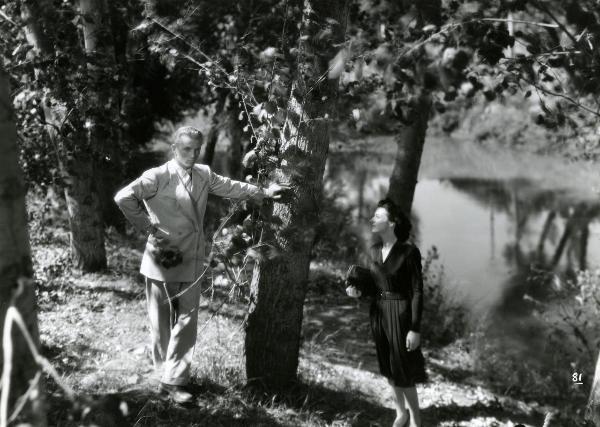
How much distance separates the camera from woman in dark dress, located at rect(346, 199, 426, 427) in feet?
14.5

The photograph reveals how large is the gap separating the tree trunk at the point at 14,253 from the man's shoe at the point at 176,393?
87.3 inches

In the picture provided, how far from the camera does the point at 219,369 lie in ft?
16.5

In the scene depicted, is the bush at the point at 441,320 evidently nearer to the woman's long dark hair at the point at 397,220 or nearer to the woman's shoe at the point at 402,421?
the woman's shoe at the point at 402,421

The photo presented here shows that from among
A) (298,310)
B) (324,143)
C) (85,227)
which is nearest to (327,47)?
(324,143)

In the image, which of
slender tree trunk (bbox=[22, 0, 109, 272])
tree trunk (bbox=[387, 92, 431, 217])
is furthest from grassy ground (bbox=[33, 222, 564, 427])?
tree trunk (bbox=[387, 92, 431, 217])

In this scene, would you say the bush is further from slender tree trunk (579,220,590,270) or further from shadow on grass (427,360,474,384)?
slender tree trunk (579,220,590,270)

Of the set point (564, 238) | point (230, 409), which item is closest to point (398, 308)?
point (230, 409)

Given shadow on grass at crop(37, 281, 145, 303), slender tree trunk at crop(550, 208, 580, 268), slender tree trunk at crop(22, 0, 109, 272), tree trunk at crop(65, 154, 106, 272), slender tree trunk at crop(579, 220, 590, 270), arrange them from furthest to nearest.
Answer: slender tree trunk at crop(550, 208, 580, 268)
slender tree trunk at crop(579, 220, 590, 270)
tree trunk at crop(65, 154, 106, 272)
shadow on grass at crop(37, 281, 145, 303)
slender tree trunk at crop(22, 0, 109, 272)

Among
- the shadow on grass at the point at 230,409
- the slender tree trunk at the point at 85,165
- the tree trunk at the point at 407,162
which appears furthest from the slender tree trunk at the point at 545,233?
the shadow on grass at the point at 230,409

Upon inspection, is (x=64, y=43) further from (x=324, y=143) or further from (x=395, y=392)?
(x=395, y=392)

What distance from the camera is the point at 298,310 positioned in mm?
4809

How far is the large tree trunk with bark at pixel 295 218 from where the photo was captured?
447 centimetres

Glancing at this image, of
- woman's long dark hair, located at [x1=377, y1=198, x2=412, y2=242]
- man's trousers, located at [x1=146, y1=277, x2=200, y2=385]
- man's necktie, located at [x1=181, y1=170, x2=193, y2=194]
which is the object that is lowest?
man's trousers, located at [x1=146, y1=277, x2=200, y2=385]

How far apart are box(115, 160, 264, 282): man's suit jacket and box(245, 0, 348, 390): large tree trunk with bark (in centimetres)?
31
